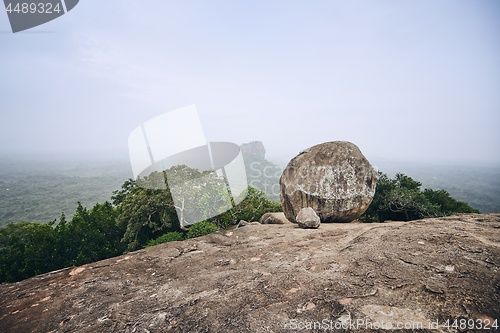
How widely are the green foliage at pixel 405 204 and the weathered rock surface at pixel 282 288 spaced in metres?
11.5

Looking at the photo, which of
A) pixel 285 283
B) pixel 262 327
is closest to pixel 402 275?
pixel 285 283

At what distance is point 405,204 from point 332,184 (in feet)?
35.3

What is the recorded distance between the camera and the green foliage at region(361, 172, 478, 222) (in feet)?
60.5

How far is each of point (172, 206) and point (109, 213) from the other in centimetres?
856

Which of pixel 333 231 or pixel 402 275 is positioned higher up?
pixel 402 275

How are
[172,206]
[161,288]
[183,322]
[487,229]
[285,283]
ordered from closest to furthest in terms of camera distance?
[183,322]
[285,283]
[161,288]
[487,229]
[172,206]

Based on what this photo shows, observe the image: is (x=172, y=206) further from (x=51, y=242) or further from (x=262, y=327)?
(x=262, y=327)

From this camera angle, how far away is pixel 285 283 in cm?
529

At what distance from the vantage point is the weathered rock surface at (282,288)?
404cm

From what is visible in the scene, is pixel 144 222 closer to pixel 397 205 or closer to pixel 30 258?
pixel 30 258

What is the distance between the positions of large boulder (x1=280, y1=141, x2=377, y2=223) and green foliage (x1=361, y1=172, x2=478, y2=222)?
8.67 meters

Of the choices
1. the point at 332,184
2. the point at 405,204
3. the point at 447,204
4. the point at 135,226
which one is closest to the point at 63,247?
the point at 135,226

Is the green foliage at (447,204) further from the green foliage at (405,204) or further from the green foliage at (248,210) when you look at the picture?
the green foliage at (248,210)

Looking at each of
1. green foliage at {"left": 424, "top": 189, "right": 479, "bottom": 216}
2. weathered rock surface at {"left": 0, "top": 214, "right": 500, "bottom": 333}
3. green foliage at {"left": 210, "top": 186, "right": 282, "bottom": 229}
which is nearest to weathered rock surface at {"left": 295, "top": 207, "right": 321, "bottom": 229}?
weathered rock surface at {"left": 0, "top": 214, "right": 500, "bottom": 333}
